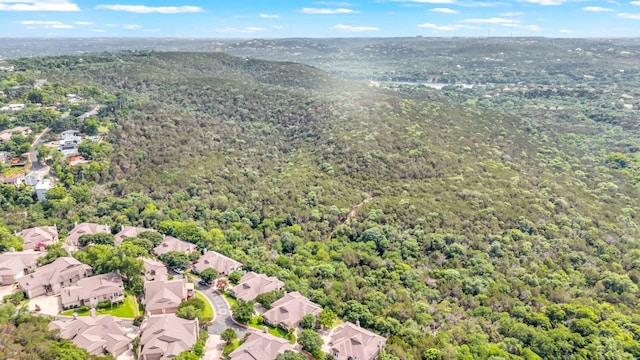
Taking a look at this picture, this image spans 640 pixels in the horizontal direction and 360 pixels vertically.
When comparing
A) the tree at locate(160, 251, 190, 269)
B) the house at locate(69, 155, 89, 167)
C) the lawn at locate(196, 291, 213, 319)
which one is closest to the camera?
the lawn at locate(196, 291, 213, 319)

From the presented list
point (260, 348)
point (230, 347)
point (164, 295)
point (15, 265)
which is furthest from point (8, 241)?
point (260, 348)

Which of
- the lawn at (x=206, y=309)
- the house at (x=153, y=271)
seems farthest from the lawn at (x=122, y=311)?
the lawn at (x=206, y=309)

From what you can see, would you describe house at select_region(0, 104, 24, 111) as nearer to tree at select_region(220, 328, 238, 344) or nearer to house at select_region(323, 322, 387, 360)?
tree at select_region(220, 328, 238, 344)

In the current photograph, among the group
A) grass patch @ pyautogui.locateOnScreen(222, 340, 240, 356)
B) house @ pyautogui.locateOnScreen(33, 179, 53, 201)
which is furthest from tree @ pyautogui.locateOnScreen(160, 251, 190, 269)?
house @ pyautogui.locateOnScreen(33, 179, 53, 201)

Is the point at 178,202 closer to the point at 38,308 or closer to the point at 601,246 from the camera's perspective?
the point at 38,308

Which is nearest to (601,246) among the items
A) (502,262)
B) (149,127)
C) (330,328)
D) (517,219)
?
(517,219)
